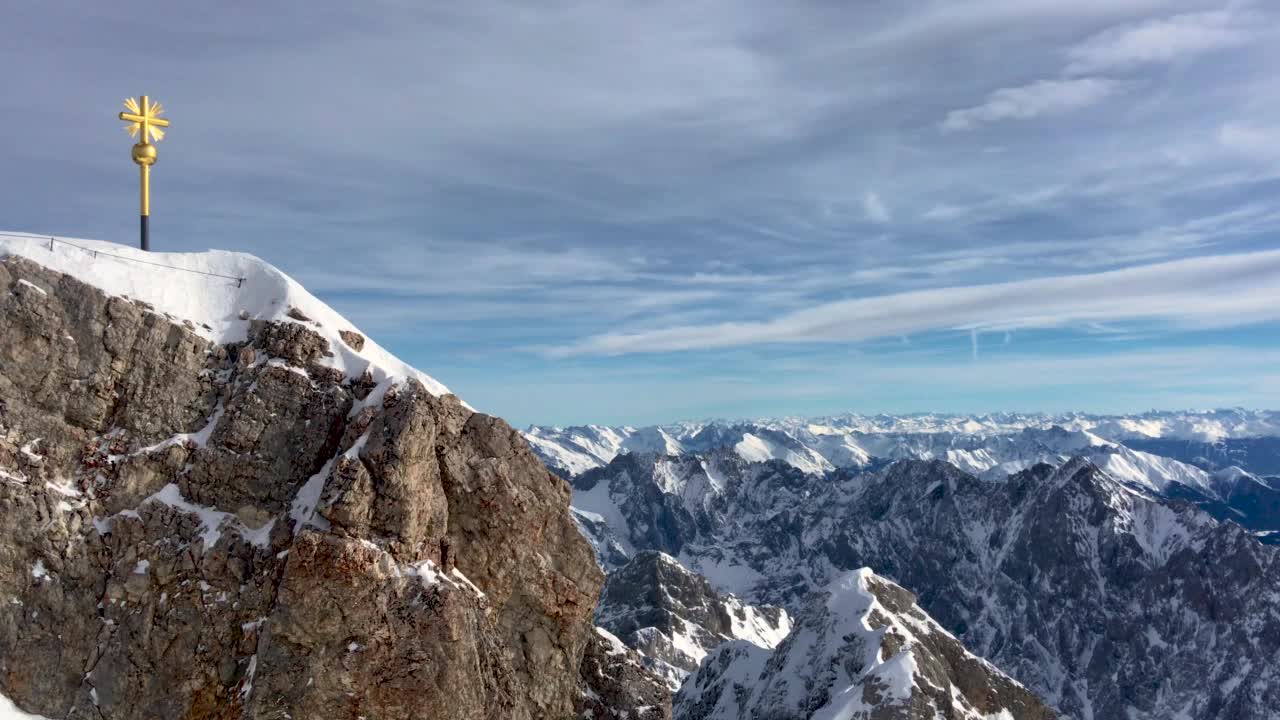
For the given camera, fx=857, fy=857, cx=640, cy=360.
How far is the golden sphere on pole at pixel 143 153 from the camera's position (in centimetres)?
5009

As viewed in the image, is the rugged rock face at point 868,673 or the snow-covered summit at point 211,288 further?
the rugged rock face at point 868,673

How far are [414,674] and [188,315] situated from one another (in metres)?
23.1

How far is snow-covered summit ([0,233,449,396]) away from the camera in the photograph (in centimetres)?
4509

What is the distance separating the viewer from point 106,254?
46.4 metres

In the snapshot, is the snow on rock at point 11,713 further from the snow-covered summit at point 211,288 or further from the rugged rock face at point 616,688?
the rugged rock face at point 616,688

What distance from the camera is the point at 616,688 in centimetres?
5559

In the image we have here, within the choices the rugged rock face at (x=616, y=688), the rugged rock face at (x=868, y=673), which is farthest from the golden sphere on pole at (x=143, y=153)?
the rugged rock face at (x=868, y=673)

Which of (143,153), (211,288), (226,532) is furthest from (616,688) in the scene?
(143,153)

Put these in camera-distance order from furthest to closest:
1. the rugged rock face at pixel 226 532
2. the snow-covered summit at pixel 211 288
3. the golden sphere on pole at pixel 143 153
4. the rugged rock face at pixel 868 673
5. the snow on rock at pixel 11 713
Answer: the rugged rock face at pixel 868 673, the golden sphere on pole at pixel 143 153, the snow-covered summit at pixel 211 288, the rugged rock face at pixel 226 532, the snow on rock at pixel 11 713

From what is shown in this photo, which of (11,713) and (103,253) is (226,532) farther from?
(103,253)

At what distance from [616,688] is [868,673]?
53.1 meters

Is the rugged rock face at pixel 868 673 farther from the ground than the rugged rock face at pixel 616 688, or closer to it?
closer to it

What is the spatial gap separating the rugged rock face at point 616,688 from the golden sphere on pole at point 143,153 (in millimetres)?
40762

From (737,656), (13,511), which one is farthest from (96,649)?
(737,656)
